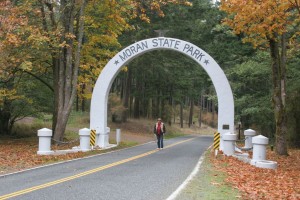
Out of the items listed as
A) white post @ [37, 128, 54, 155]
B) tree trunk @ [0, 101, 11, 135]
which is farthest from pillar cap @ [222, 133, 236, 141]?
tree trunk @ [0, 101, 11, 135]

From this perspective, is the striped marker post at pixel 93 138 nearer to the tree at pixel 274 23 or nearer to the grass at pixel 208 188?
the tree at pixel 274 23

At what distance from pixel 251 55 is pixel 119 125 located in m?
16.8

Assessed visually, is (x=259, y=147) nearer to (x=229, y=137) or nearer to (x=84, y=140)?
(x=229, y=137)

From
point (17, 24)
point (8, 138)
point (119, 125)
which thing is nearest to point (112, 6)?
point (17, 24)

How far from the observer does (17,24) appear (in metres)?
19.0

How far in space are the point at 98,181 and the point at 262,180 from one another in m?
4.95

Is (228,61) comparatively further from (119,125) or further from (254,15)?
(254,15)

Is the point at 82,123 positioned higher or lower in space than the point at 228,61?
lower

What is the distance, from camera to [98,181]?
10469 millimetres

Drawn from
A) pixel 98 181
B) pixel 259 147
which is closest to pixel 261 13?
pixel 259 147

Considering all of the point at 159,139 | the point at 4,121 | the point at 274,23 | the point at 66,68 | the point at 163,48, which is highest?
the point at 274,23

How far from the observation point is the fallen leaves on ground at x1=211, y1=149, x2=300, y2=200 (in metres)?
9.60

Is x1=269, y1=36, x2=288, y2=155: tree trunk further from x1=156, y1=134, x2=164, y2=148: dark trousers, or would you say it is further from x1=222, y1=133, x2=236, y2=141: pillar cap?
x1=156, y1=134, x2=164, y2=148: dark trousers

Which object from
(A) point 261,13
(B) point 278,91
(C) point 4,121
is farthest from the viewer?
(C) point 4,121
